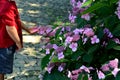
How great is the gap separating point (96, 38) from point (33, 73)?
264 centimetres

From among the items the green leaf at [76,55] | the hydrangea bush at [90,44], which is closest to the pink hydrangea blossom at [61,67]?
the hydrangea bush at [90,44]

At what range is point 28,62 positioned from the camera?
573 cm

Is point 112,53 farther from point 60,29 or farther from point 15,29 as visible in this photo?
point 15,29

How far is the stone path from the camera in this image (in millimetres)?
5191

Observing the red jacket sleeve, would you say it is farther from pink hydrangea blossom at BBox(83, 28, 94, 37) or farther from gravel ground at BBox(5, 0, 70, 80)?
pink hydrangea blossom at BBox(83, 28, 94, 37)

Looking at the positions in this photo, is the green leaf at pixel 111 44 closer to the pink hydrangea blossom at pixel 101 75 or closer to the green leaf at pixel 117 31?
the green leaf at pixel 117 31

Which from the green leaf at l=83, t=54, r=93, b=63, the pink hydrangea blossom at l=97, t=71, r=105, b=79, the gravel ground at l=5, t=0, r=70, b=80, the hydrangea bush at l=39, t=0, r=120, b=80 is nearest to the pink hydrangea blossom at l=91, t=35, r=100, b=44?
the hydrangea bush at l=39, t=0, r=120, b=80

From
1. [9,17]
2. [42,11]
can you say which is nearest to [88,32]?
[9,17]

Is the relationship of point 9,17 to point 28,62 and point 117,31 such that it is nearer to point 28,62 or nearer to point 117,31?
point 117,31

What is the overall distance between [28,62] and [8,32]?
1.80 meters

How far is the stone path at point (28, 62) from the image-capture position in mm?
5191

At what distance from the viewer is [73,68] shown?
9.80ft

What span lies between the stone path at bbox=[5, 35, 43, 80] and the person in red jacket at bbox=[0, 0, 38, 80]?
843 mm

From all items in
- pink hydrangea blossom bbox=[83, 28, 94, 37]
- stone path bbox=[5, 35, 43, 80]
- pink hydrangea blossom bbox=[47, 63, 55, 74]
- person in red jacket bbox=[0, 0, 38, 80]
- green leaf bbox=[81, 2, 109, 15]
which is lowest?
stone path bbox=[5, 35, 43, 80]
